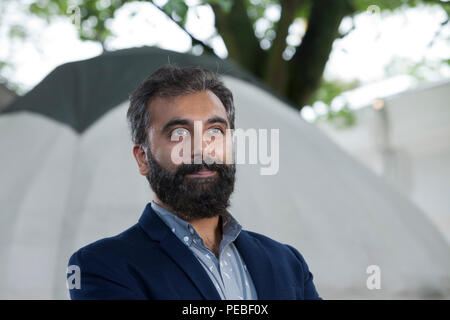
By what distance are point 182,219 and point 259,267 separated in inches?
6.0

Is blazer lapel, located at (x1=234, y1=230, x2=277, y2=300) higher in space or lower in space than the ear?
lower

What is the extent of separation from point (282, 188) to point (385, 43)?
111cm

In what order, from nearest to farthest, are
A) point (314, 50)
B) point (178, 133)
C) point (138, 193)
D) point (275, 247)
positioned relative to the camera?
point (178, 133)
point (275, 247)
point (138, 193)
point (314, 50)

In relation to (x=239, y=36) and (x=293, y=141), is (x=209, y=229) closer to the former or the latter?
(x=293, y=141)

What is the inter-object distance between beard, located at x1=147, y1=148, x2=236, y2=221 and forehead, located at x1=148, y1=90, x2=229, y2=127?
6cm

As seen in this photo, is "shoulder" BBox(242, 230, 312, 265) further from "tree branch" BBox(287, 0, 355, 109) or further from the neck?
"tree branch" BBox(287, 0, 355, 109)

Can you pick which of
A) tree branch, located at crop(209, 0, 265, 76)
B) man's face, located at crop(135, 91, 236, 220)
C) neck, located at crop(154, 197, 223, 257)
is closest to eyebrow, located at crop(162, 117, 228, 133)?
man's face, located at crop(135, 91, 236, 220)

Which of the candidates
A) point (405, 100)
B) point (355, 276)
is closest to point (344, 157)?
point (405, 100)

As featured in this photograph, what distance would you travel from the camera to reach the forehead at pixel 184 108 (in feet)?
2.84

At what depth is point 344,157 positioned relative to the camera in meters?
1.89

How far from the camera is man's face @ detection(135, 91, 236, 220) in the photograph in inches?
33.9

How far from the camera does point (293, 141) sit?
5.19ft

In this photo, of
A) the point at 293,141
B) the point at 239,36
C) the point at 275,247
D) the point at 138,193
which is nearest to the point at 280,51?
the point at 239,36
